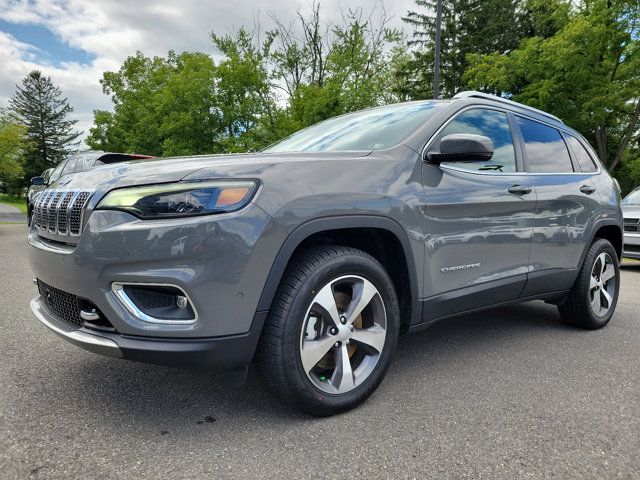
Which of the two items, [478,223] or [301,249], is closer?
[301,249]

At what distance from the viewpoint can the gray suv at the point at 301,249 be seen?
1976mm

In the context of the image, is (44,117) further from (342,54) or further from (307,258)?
(307,258)

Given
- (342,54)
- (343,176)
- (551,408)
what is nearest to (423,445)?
(551,408)

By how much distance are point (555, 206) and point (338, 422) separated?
2.36 metres

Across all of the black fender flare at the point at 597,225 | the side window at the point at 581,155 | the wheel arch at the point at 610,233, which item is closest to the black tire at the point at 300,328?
the black fender flare at the point at 597,225

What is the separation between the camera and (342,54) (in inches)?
758

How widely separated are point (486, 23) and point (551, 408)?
3055 centimetres

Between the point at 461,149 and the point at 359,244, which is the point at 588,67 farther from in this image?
the point at 359,244

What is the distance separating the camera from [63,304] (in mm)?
2314

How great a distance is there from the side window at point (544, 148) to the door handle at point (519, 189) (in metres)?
0.25

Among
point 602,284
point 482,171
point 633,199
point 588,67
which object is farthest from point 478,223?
point 588,67

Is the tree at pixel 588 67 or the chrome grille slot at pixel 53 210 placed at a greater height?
the tree at pixel 588 67

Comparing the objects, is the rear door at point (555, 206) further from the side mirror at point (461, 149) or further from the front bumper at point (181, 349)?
the front bumper at point (181, 349)

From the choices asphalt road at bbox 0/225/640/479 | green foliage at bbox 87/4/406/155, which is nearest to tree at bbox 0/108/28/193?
green foliage at bbox 87/4/406/155
